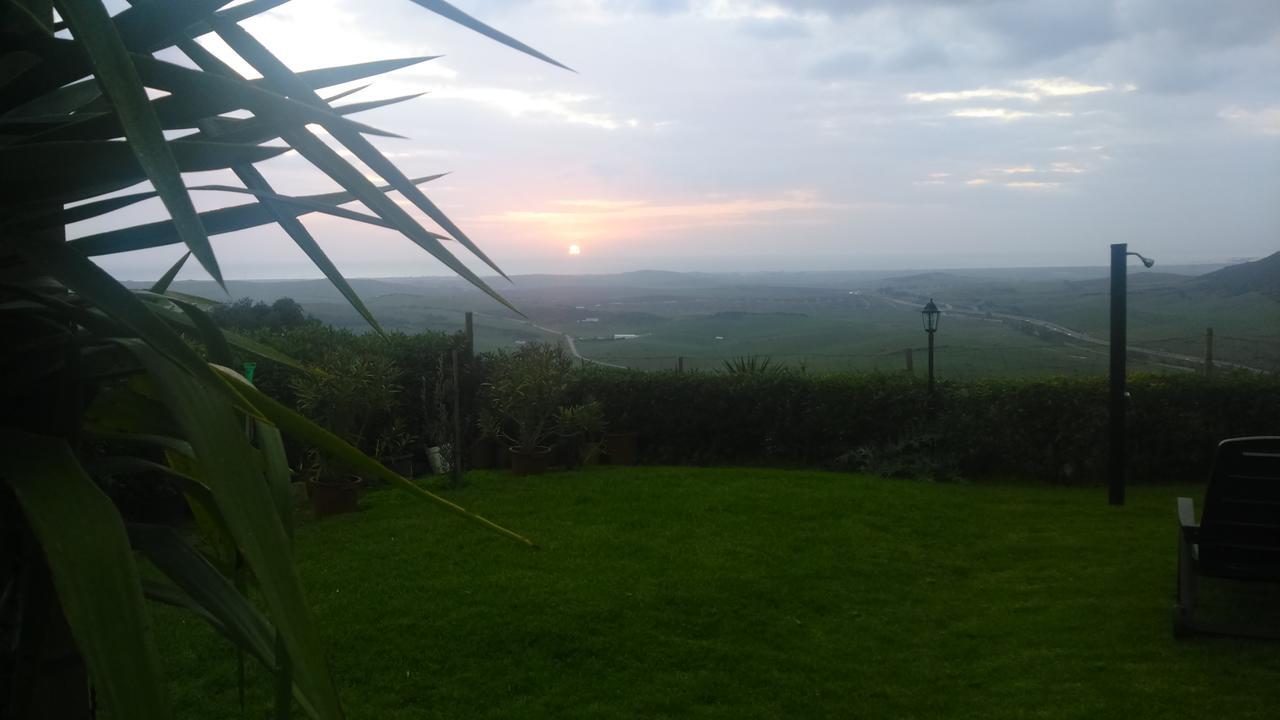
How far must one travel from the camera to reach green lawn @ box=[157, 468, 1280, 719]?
11.9ft

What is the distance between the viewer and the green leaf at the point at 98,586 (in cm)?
52

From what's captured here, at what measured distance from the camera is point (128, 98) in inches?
22.6

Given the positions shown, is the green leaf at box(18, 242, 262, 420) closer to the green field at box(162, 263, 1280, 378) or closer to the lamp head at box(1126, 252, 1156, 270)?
the green field at box(162, 263, 1280, 378)

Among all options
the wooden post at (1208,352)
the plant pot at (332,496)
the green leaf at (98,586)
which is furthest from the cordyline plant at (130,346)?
the wooden post at (1208,352)

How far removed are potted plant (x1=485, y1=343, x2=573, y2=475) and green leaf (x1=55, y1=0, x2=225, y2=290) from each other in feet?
26.6

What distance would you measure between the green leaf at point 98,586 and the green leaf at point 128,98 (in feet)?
0.64

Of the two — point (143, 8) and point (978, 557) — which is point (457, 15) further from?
point (978, 557)

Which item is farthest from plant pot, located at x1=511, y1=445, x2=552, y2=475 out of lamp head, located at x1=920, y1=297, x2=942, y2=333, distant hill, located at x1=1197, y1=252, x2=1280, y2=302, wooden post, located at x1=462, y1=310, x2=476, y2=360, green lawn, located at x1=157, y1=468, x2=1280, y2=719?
distant hill, located at x1=1197, y1=252, x2=1280, y2=302

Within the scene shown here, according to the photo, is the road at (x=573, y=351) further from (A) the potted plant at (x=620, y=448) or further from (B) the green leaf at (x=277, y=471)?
(B) the green leaf at (x=277, y=471)

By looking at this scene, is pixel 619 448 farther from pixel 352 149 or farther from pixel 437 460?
pixel 352 149

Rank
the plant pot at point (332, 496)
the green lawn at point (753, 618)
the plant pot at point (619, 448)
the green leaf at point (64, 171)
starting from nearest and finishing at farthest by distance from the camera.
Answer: the green leaf at point (64, 171) → the green lawn at point (753, 618) → the plant pot at point (332, 496) → the plant pot at point (619, 448)

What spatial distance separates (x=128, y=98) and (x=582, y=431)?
883 cm

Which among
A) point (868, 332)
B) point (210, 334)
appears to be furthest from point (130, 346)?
point (868, 332)

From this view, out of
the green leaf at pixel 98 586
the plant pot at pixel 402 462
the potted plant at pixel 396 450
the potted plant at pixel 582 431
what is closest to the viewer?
the green leaf at pixel 98 586
